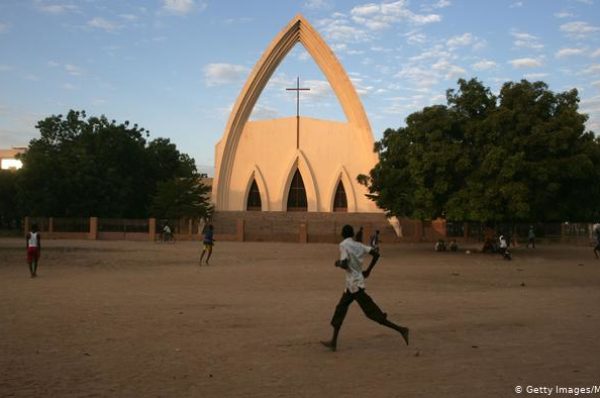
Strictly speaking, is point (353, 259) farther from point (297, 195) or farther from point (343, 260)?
point (297, 195)

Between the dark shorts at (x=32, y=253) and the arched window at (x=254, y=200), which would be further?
the arched window at (x=254, y=200)

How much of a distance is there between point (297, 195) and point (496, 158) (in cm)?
2854

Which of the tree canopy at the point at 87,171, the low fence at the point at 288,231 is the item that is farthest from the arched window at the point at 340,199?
the tree canopy at the point at 87,171

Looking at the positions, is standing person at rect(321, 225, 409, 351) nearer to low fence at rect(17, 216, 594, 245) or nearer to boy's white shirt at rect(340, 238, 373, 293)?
boy's white shirt at rect(340, 238, 373, 293)

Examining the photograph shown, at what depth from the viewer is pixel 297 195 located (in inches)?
1881

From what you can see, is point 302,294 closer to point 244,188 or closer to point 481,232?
point 481,232

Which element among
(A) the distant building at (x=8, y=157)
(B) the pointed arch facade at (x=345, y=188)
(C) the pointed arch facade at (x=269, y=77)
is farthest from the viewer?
(A) the distant building at (x=8, y=157)

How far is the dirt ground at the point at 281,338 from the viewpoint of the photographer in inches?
195

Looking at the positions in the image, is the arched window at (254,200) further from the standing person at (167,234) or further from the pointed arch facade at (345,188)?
the standing person at (167,234)

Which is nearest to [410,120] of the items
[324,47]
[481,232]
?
[481,232]

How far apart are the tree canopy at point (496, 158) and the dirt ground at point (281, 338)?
748cm

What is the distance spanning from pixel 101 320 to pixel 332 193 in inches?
1546

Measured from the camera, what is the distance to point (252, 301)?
988 centimetres

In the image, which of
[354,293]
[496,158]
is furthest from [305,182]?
[354,293]
